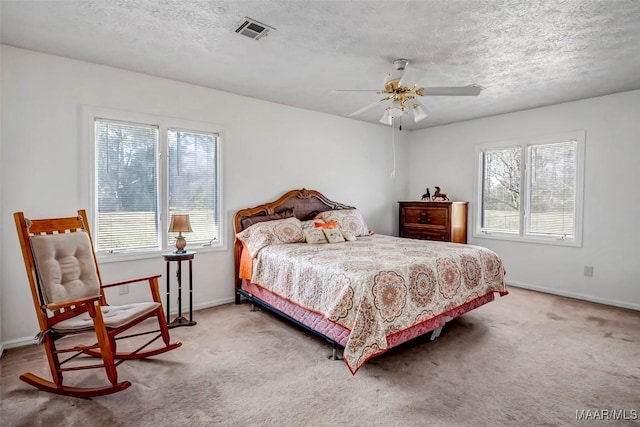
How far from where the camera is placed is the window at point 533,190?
4.58 m

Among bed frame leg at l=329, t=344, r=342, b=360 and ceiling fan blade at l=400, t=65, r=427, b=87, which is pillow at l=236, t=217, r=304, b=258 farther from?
ceiling fan blade at l=400, t=65, r=427, b=87

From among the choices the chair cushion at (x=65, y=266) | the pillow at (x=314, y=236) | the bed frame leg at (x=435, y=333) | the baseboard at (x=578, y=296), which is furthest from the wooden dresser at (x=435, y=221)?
the chair cushion at (x=65, y=266)

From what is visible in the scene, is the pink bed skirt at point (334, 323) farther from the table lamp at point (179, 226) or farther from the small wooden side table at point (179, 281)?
the table lamp at point (179, 226)

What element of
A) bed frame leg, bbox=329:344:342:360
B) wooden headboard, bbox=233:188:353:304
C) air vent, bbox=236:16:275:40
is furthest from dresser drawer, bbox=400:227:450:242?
air vent, bbox=236:16:275:40

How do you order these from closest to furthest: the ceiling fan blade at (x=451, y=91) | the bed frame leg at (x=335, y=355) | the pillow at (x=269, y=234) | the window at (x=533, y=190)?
the bed frame leg at (x=335, y=355) < the ceiling fan blade at (x=451, y=91) < the pillow at (x=269, y=234) < the window at (x=533, y=190)

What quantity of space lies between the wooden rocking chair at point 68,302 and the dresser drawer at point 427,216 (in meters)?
4.28

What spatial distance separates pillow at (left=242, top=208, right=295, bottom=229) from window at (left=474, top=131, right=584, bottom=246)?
3.21m

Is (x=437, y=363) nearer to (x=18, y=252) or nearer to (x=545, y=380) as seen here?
(x=545, y=380)

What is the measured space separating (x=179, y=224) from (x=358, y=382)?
2.34 m

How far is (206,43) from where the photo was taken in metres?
2.88

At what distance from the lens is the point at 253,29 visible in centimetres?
261

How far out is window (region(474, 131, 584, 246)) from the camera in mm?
4582

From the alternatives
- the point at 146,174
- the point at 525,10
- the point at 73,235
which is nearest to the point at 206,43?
the point at 146,174

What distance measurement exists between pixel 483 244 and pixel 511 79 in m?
2.81
